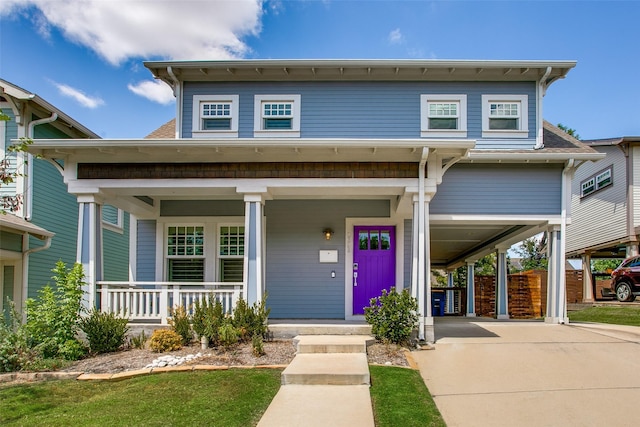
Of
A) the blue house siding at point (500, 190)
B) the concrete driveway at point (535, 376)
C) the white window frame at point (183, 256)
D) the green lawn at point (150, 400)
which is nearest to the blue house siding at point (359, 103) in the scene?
the blue house siding at point (500, 190)

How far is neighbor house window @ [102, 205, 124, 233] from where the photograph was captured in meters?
14.3

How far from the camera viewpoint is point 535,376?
20.1 feet

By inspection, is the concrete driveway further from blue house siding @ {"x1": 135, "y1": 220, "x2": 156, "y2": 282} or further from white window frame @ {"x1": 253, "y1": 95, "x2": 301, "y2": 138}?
blue house siding @ {"x1": 135, "y1": 220, "x2": 156, "y2": 282}

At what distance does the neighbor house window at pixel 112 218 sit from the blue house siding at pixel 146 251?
422 centimetres

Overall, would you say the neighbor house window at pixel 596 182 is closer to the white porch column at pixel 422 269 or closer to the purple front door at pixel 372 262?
the purple front door at pixel 372 262

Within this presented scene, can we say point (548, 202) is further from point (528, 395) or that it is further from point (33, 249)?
point (33, 249)

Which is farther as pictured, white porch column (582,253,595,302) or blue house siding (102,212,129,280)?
white porch column (582,253,595,302)

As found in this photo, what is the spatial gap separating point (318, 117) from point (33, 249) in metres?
7.05

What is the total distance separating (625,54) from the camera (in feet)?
47.9

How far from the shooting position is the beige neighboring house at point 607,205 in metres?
16.5

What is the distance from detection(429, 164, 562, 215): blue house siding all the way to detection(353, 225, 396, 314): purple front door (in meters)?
1.25

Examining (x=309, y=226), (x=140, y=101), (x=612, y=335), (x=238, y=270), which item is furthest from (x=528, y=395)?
(x=140, y=101)

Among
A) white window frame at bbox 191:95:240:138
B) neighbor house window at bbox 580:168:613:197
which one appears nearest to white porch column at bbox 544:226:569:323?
white window frame at bbox 191:95:240:138

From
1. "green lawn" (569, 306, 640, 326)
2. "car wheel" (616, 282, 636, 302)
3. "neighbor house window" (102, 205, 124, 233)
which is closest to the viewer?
"green lawn" (569, 306, 640, 326)
